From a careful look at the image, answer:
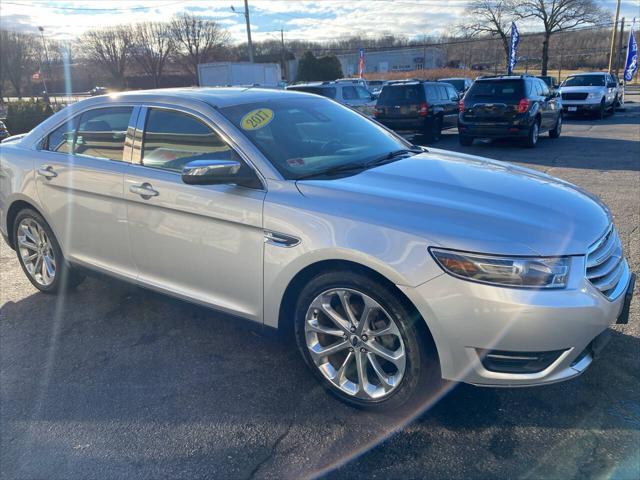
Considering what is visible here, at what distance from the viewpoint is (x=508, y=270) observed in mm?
2301

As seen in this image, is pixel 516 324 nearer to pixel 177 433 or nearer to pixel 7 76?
pixel 177 433

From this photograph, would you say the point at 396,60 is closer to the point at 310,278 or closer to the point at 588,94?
the point at 588,94

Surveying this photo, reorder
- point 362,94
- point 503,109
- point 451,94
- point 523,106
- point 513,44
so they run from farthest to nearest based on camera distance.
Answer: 1. point 513,44
2. point 362,94
3. point 451,94
4. point 503,109
5. point 523,106

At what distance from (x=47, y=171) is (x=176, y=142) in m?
1.41

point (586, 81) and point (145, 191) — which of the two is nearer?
point (145, 191)

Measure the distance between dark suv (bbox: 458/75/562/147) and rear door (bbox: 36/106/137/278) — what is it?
1014 cm

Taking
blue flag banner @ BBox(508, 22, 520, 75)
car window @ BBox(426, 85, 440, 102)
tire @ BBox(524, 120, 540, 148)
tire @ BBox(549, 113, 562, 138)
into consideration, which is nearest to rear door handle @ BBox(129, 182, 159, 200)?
tire @ BBox(524, 120, 540, 148)

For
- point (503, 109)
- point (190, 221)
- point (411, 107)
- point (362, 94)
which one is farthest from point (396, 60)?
point (190, 221)

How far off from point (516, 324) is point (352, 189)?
3.54 ft

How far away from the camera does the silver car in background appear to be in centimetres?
234

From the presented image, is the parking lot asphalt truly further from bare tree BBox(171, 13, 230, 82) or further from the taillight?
bare tree BBox(171, 13, 230, 82)

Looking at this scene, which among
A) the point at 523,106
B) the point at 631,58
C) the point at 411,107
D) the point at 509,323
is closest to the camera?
the point at 509,323

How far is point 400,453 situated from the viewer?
2484mm

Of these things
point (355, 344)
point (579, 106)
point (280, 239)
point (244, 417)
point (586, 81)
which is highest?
point (586, 81)
